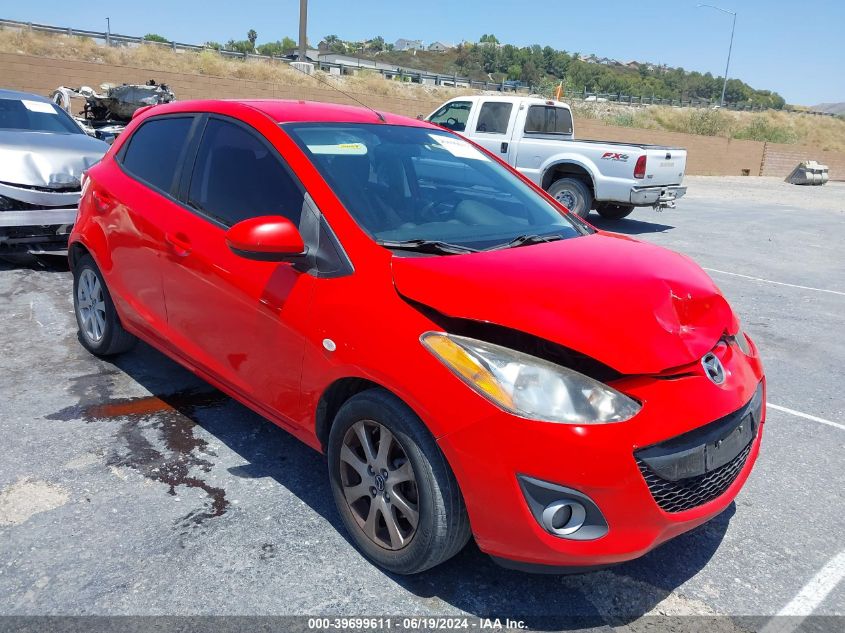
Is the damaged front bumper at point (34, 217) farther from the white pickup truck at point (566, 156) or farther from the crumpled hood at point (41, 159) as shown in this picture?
the white pickup truck at point (566, 156)

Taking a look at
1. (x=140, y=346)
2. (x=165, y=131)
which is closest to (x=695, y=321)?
(x=165, y=131)

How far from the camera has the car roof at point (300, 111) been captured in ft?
11.5

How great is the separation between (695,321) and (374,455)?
1299mm

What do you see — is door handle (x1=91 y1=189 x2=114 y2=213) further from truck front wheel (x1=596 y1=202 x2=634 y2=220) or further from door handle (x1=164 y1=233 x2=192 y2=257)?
truck front wheel (x1=596 y1=202 x2=634 y2=220)

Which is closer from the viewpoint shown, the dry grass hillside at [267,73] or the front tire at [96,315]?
the front tire at [96,315]

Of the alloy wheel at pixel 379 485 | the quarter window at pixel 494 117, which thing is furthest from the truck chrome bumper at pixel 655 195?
the alloy wheel at pixel 379 485

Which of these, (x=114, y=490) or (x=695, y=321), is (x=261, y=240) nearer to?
(x=114, y=490)

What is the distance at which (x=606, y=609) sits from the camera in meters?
2.61

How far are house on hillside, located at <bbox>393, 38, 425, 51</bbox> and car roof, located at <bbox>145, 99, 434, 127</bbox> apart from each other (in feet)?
643

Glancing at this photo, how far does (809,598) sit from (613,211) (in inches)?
452

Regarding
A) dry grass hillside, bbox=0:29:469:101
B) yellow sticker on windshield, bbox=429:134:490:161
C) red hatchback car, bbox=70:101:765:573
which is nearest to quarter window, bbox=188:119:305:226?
red hatchback car, bbox=70:101:765:573

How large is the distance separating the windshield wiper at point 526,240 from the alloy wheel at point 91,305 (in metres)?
2.71

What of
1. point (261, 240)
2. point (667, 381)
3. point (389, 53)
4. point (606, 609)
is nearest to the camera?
point (667, 381)

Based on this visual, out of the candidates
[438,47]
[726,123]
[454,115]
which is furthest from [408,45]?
[454,115]
